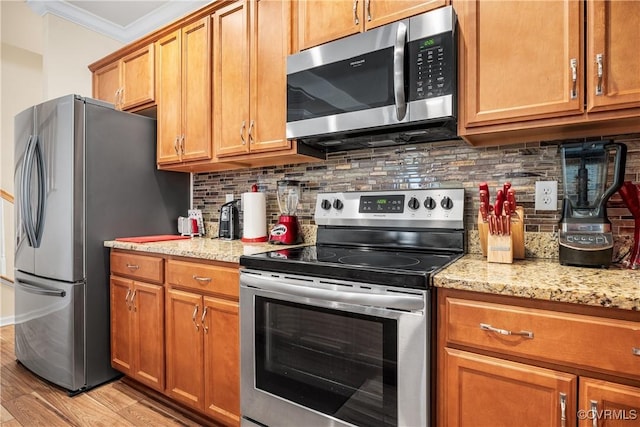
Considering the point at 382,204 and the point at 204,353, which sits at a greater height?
the point at 382,204

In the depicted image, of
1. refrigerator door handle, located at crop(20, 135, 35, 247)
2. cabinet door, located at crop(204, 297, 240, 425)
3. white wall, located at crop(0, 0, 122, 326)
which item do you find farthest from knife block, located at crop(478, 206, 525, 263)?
white wall, located at crop(0, 0, 122, 326)

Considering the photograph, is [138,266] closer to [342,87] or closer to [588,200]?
[342,87]

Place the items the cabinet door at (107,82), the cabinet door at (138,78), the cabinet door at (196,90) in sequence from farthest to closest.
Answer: the cabinet door at (107,82) → the cabinet door at (138,78) → the cabinet door at (196,90)

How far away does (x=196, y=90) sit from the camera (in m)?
2.35

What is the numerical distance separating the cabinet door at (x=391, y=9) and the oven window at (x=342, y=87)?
0.16 metres

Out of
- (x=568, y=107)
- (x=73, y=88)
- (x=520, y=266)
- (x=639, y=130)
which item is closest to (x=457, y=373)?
(x=520, y=266)

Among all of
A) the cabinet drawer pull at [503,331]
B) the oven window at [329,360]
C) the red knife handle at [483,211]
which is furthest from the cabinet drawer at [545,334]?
the red knife handle at [483,211]

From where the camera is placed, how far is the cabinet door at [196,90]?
2.29 m

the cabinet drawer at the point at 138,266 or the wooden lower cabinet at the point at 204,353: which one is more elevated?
the cabinet drawer at the point at 138,266

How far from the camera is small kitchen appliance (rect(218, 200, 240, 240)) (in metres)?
2.46

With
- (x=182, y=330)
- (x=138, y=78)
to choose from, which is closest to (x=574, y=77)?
(x=182, y=330)

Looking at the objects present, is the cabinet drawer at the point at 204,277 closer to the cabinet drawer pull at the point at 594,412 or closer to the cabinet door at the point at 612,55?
the cabinet drawer pull at the point at 594,412

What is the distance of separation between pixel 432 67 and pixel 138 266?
76.2 inches

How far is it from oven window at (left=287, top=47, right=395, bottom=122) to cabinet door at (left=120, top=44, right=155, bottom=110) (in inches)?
52.7
